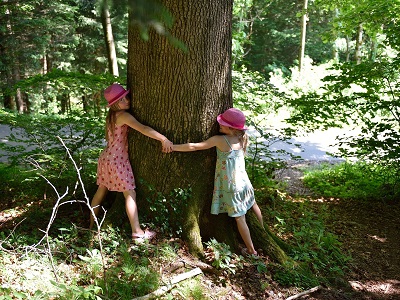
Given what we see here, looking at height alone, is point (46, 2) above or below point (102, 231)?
above

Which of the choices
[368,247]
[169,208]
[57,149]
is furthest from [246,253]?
[57,149]

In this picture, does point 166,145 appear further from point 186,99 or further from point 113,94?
point 113,94

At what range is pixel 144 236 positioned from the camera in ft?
12.0

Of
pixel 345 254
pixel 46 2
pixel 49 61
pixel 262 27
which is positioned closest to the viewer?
pixel 345 254

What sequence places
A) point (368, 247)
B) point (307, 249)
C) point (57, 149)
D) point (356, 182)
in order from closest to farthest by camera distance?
1. point (307, 249)
2. point (368, 247)
3. point (57, 149)
4. point (356, 182)

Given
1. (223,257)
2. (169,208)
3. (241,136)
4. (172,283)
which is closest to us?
(172,283)

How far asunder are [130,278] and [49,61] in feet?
63.3

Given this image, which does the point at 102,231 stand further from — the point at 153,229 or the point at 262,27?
the point at 262,27

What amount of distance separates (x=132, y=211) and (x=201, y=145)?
0.95 meters

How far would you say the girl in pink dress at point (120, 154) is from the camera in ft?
12.1

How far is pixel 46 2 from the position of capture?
1661cm

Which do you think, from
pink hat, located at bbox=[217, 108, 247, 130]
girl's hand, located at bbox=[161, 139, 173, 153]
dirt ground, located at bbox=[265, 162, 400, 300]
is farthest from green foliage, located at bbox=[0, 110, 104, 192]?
dirt ground, located at bbox=[265, 162, 400, 300]

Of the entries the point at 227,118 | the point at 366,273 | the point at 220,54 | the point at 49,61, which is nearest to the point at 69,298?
the point at 227,118

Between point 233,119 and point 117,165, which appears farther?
point 117,165
